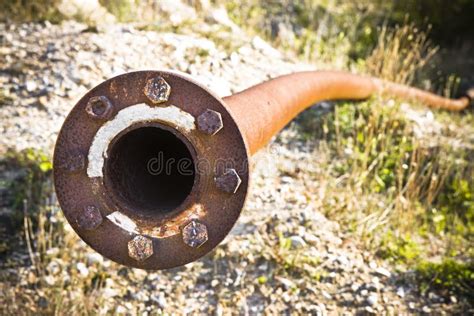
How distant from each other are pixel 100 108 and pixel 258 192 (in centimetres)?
195

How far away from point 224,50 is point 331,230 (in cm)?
209

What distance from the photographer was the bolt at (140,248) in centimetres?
176

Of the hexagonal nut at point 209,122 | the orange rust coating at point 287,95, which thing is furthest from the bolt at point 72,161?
the orange rust coating at point 287,95

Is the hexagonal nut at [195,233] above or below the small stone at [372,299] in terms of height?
above

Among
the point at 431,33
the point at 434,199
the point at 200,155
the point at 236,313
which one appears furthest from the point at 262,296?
the point at 431,33

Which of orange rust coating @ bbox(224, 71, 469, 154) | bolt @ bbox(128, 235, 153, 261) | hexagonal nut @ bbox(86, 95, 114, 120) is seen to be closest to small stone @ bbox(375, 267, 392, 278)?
orange rust coating @ bbox(224, 71, 469, 154)

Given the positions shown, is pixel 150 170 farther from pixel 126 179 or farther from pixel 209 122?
pixel 209 122

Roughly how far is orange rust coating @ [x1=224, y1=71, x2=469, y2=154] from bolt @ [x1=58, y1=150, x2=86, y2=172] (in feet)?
1.62

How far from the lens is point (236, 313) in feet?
9.04

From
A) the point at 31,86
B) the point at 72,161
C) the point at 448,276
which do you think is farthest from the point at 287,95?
the point at 31,86

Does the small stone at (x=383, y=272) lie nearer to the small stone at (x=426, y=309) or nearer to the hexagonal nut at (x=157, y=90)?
the small stone at (x=426, y=309)

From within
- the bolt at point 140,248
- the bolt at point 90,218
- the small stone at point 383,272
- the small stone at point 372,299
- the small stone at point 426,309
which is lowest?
the small stone at point 426,309

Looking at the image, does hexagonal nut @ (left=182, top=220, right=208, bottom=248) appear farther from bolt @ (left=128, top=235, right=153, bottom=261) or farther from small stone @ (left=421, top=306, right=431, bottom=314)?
small stone @ (left=421, top=306, right=431, bottom=314)

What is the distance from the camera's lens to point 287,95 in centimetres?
269
